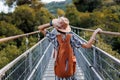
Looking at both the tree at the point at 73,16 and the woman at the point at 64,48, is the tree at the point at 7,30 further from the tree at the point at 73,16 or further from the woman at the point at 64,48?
the woman at the point at 64,48

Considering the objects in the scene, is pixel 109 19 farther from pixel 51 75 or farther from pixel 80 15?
pixel 51 75

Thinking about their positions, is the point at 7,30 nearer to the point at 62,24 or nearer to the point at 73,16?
the point at 73,16

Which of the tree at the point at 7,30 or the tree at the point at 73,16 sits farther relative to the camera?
the tree at the point at 73,16

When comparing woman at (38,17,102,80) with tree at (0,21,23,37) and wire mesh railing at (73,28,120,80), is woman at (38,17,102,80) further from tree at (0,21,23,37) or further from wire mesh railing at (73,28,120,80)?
tree at (0,21,23,37)

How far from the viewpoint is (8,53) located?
26109 mm

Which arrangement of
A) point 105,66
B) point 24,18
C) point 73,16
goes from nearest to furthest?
point 105,66
point 73,16
point 24,18

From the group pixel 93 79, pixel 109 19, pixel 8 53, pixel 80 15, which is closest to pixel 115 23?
pixel 109 19

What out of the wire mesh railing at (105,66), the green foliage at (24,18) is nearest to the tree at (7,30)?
the green foliage at (24,18)

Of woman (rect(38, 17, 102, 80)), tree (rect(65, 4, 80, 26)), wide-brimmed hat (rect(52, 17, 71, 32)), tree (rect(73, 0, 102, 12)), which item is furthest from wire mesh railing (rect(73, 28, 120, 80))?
tree (rect(73, 0, 102, 12))

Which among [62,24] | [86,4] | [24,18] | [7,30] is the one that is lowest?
[7,30]

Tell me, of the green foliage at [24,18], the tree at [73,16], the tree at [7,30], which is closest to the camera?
the tree at [7,30]

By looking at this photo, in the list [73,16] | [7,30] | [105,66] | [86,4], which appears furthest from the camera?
[86,4]

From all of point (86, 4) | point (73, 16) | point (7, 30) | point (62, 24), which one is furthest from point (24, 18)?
point (62, 24)

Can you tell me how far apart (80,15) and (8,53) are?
15943 millimetres
